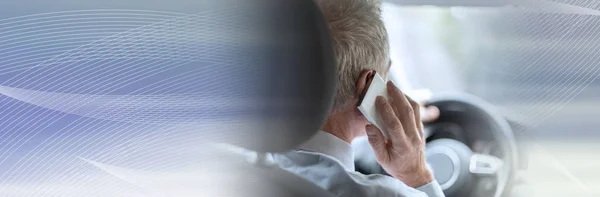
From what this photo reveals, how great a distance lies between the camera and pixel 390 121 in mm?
1236

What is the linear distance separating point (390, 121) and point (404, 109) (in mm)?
33

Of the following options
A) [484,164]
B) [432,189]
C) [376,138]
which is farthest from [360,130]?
[484,164]

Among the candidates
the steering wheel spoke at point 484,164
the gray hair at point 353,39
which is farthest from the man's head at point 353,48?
the steering wheel spoke at point 484,164

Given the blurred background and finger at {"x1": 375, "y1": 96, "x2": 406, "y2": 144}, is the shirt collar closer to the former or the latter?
finger at {"x1": 375, "y1": 96, "x2": 406, "y2": 144}

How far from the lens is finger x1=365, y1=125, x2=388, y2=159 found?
1.25 m

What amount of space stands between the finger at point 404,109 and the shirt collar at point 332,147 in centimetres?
10

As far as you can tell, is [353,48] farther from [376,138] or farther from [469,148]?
[469,148]

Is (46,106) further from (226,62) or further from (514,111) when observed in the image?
(514,111)

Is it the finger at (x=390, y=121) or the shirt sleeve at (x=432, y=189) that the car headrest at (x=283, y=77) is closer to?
the finger at (x=390, y=121)

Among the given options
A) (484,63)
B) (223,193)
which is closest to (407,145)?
(484,63)

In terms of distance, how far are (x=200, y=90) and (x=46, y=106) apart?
238 mm

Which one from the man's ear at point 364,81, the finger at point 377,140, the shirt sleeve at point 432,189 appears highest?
A: the man's ear at point 364,81

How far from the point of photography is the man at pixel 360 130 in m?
1.17

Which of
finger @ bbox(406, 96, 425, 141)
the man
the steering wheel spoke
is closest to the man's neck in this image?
the man
